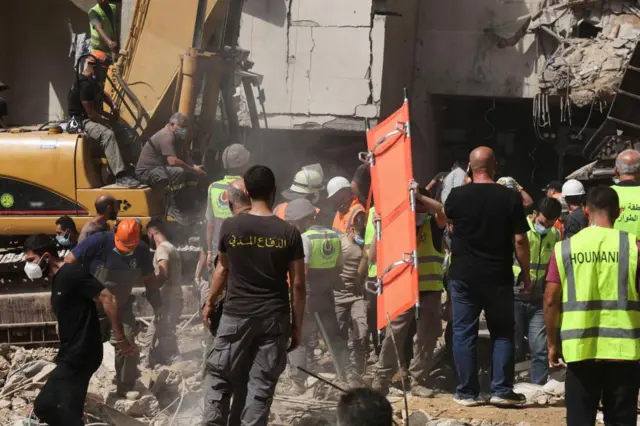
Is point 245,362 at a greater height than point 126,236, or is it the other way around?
point 126,236

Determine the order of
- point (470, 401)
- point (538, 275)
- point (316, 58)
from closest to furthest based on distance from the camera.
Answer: point (470, 401) < point (538, 275) < point (316, 58)

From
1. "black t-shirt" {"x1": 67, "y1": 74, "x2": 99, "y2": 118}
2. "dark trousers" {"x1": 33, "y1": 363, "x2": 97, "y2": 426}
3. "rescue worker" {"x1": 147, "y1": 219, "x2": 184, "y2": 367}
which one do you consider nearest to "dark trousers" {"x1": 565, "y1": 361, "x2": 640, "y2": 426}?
"dark trousers" {"x1": 33, "y1": 363, "x2": 97, "y2": 426}

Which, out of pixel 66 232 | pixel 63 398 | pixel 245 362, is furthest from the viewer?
pixel 66 232

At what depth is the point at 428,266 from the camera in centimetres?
874

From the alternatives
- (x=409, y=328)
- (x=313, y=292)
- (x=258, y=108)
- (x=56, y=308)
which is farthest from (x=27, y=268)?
(x=258, y=108)

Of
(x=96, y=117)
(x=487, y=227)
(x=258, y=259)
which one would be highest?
(x=96, y=117)

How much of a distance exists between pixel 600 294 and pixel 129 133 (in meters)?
7.83

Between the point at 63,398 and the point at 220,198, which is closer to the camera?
the point at 63,398

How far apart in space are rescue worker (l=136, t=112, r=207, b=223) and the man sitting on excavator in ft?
0.74

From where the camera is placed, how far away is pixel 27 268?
7.29 meters

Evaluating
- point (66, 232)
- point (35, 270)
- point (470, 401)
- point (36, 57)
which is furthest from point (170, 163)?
point (36, 57)

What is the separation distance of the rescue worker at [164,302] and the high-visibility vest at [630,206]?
448 cm

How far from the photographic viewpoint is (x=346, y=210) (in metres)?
10.4

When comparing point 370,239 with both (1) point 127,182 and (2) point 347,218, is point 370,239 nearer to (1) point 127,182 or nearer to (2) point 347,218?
(2) point 347,218
